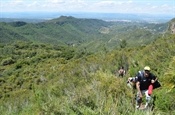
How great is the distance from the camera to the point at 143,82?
11.4 m

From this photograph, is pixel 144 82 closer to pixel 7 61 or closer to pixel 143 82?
pixel 143 82

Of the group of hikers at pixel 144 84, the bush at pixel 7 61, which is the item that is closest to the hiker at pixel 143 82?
the group of hikers at pixel 144 84

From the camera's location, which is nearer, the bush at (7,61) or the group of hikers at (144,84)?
the group of hikers at (144,84)

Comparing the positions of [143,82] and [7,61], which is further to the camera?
[7,61]

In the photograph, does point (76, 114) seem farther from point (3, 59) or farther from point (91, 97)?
point (3, 59)

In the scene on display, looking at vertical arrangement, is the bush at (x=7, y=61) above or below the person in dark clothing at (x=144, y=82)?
below

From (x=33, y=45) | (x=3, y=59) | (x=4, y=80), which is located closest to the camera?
(x=4, y=80)

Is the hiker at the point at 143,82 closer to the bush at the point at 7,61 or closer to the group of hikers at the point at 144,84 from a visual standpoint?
the group of hikers at the point at 144,84

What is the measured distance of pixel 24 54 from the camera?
153 meters

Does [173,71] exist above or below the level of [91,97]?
above

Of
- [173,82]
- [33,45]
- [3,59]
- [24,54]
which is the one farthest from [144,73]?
[33,45]

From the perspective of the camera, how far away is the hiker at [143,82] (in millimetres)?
A: 11198

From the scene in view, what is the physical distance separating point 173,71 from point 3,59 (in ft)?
438

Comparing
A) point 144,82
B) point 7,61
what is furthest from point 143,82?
point 7,61
